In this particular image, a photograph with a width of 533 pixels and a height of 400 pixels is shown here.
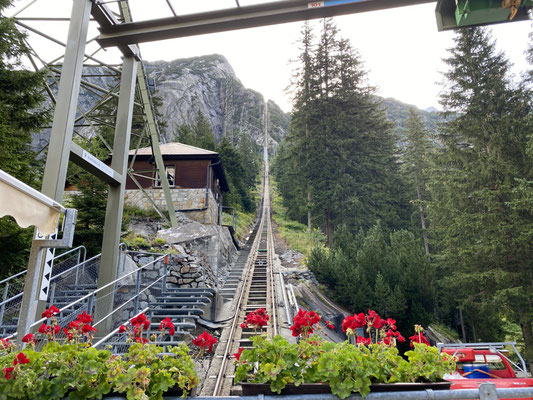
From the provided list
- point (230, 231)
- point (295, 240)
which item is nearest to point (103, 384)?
point (230, 231)

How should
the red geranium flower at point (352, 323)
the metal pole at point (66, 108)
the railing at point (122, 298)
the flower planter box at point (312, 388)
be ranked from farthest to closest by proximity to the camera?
the railing at point (122, 298), the metal pole at point (66, 108), the red geranium flower at point (352, 323), the flower planter box at point (312, 388)

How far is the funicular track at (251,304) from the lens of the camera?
711cm

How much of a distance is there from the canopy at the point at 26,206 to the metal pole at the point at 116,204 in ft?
11.0

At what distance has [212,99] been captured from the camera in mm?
105875

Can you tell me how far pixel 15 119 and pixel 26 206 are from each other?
8.79m

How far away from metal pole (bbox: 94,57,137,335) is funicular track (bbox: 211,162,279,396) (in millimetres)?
2744

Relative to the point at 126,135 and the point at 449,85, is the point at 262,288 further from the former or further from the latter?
the point at 449,85

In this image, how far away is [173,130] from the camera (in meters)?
80.4

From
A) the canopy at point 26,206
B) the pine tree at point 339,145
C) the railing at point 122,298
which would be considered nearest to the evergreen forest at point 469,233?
the pine tree at point 339,145

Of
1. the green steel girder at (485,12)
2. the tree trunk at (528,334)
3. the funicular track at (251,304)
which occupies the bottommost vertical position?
the tree trunk at (528,334)

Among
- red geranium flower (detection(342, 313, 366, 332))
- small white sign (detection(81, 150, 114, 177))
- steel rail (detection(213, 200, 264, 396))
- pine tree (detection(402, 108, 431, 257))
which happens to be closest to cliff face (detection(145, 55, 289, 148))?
pine tree (detection(402, 108, 431, 257))

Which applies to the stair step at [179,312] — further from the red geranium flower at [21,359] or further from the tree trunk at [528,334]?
the tree trunk at [528,334]

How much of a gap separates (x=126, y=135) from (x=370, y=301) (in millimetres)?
12329

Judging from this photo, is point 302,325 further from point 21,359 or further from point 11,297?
point 11,297
